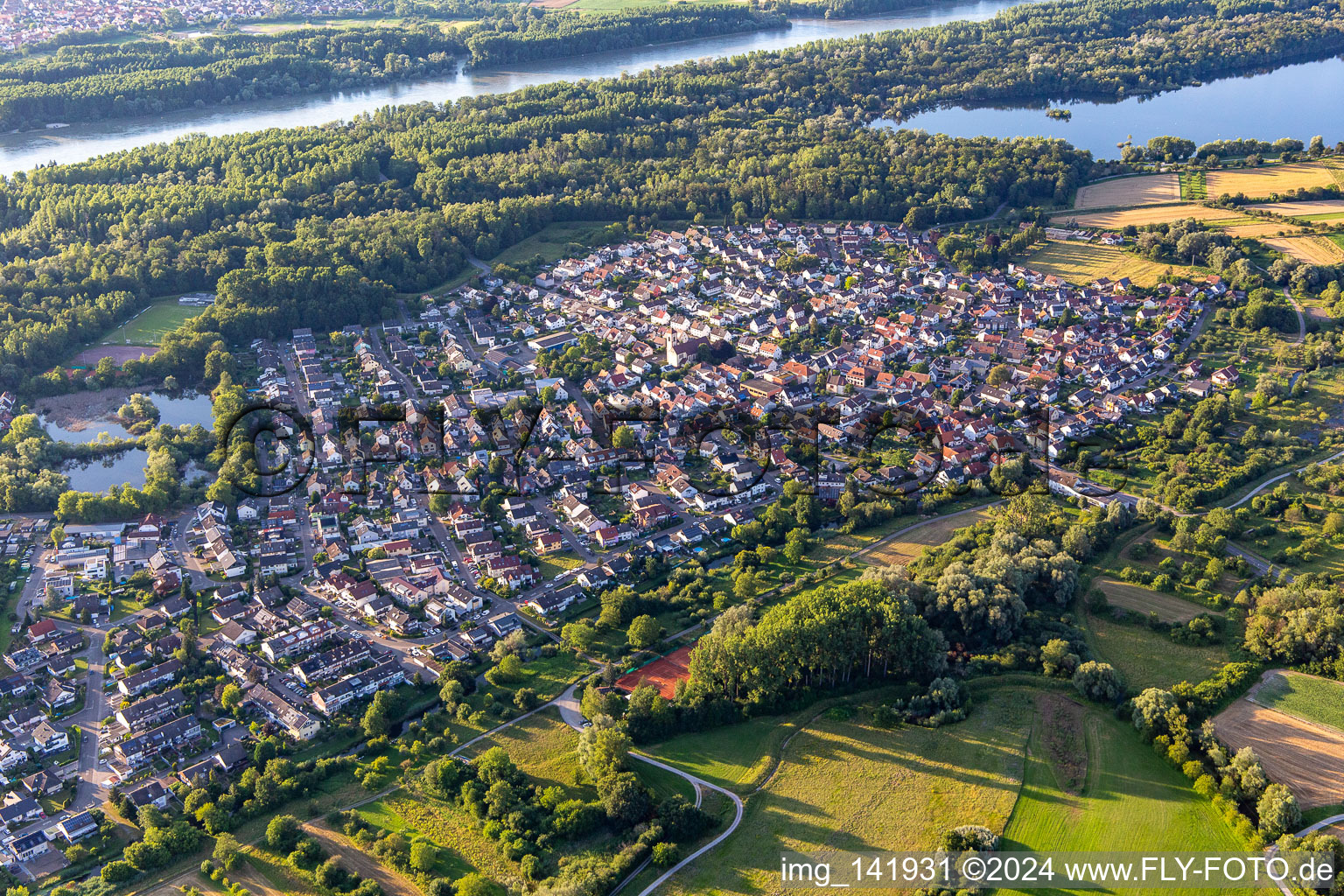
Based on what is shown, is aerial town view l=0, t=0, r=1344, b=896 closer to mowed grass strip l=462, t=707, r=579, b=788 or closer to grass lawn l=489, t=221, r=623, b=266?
mowed grass strip l=462, t=707, r=579, b=788

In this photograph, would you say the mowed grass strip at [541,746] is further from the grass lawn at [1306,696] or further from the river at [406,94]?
the river at [406,94]

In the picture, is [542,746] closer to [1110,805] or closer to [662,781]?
[662,781]

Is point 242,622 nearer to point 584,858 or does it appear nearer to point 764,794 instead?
point 584,858

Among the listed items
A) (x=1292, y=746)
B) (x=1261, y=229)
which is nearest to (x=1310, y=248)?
(x=1261, y=229)

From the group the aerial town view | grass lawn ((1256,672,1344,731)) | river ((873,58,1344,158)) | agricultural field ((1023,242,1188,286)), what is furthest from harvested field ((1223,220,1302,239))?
grass lawn ((1256,672,1344,731))

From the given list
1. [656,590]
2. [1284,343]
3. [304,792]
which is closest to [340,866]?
[304,792]

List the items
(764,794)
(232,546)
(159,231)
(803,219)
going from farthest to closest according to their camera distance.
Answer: (803,219) < (159,231) < (232,546) < (764,794)
